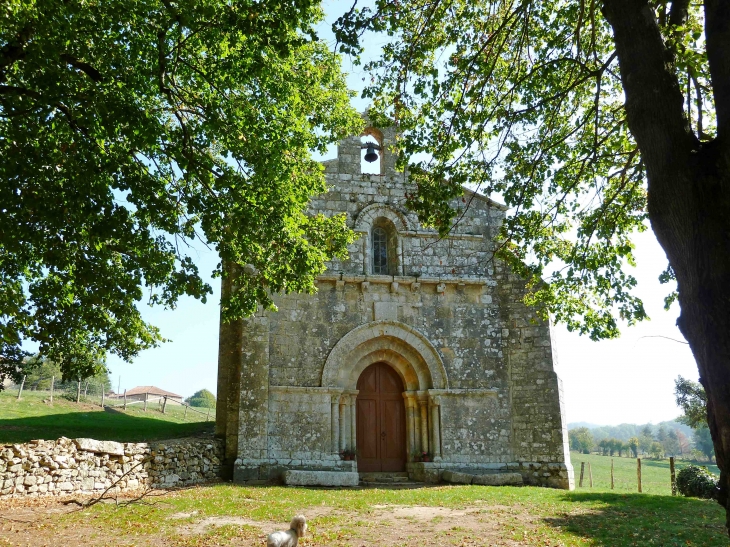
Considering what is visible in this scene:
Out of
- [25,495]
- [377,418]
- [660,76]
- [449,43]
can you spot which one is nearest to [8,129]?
[449,43]

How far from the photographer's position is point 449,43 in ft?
27.1

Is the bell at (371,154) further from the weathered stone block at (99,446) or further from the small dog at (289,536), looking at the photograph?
the small dog at (289,536)

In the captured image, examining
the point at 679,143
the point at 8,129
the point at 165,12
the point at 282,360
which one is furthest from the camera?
the point at 282,360

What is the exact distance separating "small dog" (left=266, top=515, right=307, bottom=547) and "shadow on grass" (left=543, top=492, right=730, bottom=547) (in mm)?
3554

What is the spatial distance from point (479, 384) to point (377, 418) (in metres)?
2.70

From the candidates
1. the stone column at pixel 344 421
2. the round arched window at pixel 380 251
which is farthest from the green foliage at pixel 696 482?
the round arched window at pixel 380 251

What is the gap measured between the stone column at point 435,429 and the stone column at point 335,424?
2.31 metres

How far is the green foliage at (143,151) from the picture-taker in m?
6.89

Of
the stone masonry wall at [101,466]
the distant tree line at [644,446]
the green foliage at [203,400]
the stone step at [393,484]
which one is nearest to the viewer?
the stone masonry wall at [101,466]

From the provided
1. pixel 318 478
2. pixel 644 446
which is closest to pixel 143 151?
pixel 318 478

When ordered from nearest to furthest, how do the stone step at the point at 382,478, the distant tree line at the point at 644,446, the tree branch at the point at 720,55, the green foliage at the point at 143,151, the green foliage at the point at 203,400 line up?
1. the tree branch at the point at 720,55
2. the green foliage at the point at 143,151
3. the stone step at the point at 382,478
4. the green foliage at the point at 203,400
5. the distant tree line at the point at 644,446

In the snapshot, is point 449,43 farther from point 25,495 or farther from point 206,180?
point 25,495

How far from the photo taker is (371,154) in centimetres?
1595

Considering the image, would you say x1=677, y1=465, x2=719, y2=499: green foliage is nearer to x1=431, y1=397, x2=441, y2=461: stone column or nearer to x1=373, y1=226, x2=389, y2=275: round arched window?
x1=431, y1=397, x2=441, y2=461: stone column
